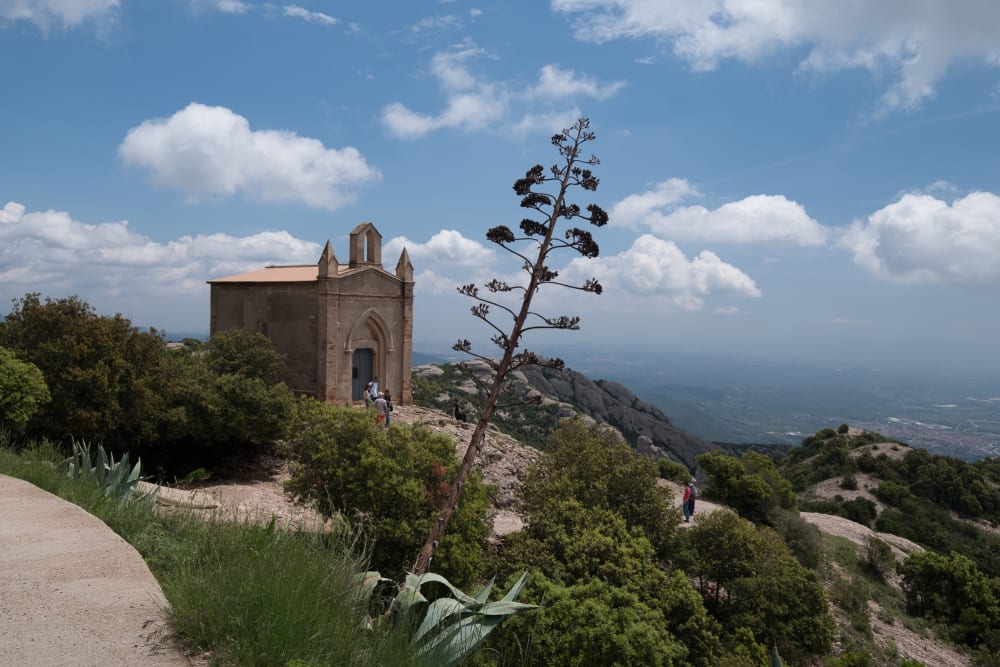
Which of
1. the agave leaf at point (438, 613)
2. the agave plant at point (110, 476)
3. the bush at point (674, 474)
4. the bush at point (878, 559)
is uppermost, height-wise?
the agave plant at point (110, 476)

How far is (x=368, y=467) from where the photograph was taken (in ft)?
45.3

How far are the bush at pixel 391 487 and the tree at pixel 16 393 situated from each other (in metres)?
6.11

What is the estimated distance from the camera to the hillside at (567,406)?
44875 mm

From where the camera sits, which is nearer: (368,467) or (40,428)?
(368,467)

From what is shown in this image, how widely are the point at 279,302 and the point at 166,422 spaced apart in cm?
752

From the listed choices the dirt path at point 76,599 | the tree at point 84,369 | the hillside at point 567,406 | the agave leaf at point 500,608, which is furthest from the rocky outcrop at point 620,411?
the dirt path at point 76,599

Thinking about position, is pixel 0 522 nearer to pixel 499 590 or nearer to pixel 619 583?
pixel 499 590

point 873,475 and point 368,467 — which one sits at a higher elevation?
point 368,467

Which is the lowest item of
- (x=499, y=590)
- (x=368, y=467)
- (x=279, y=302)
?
(x=499, y=590)

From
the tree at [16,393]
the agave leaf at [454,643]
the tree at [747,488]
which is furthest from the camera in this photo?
the tree at [747,488]

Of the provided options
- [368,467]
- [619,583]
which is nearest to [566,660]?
[619,583]

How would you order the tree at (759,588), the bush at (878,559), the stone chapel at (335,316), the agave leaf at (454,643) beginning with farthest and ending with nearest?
1. the bush at (878,559)
2. the stone chapel at (335,316)
3. the tree at (759,588)
4. the agave leaf at (454,643)

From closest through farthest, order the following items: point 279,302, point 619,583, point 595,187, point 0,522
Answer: point 0,522 < point 595,187 < point 619,583 < point 279,302

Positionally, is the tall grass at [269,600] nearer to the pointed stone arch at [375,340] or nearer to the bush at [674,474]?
the pointed stone arch at [375,340]
